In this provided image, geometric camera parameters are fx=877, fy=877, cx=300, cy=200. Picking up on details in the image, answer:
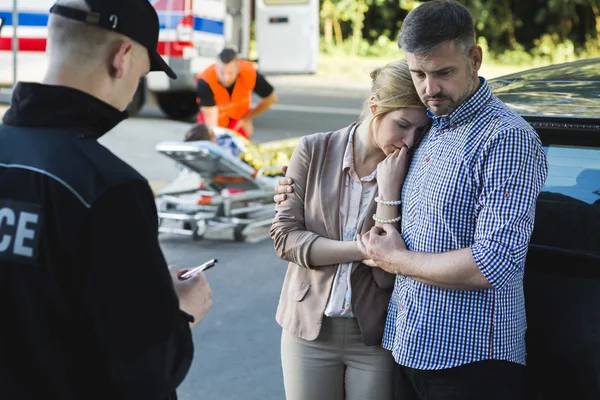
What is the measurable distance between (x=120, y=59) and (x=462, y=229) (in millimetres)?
941

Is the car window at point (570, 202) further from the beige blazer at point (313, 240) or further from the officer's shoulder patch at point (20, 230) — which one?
the officer's shoulder patch at point (20, 230)

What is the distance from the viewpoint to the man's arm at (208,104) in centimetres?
823

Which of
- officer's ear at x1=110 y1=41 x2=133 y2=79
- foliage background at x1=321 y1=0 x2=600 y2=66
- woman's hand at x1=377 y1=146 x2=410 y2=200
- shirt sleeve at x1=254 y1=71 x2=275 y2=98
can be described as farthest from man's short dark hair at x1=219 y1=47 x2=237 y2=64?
foliage background at x1=321 y1=0 x2=600 y2=66

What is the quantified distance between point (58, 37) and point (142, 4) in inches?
8.2

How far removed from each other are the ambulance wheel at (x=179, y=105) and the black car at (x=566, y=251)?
475 inches

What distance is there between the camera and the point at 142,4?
189 cm

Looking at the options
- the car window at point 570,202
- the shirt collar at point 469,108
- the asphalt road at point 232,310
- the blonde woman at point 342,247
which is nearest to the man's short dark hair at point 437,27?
the shirt collar at point 469,108

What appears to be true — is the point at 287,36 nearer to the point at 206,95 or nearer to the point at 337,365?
the point at 206,95

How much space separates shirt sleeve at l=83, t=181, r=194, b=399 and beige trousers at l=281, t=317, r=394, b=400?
949 mm

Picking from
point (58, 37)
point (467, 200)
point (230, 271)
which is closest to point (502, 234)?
point (467, 200)

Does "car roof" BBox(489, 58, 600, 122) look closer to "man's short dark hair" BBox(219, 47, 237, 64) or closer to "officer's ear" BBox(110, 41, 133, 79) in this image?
"officer's ear" BBox(110, 41, 133, 79)

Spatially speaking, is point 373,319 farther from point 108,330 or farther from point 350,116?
point 350,116

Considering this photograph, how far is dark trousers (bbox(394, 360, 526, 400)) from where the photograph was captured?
7.31 feet

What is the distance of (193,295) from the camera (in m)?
2.02
